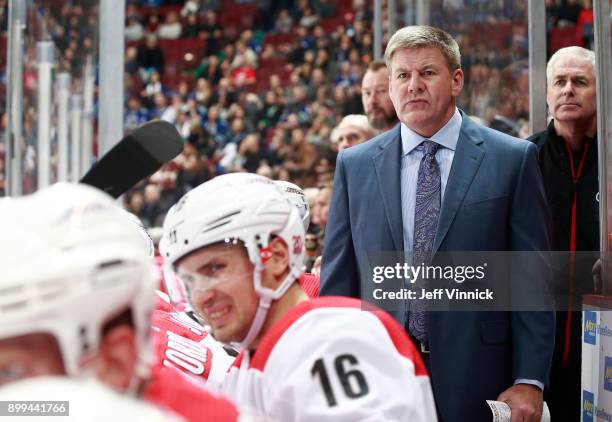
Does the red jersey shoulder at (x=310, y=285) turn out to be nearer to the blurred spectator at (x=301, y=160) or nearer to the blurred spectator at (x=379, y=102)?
the blurred spectator at (x=379, y=102)

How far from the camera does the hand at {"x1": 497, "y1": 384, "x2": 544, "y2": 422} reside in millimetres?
2332

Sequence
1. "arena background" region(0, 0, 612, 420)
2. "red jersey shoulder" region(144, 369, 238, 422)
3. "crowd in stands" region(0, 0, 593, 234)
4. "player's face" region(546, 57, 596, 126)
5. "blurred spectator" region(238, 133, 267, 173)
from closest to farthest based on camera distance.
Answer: "red jersey shoulder" region(144, 369, 238, 422) → "player's face" region(546, 57, 596, 126) → "arena background" region(0, 0, 612, 420) → "crowd in stands" region(0, 0, 593, 234) → "blurred spectator" region(238, 133, 267, 173)

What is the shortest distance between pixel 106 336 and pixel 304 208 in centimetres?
232

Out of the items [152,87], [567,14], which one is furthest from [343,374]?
[152,87]

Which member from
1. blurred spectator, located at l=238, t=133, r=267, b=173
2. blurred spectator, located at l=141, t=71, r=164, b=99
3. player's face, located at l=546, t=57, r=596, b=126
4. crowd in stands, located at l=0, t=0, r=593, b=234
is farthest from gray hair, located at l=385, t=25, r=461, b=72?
blurred spectator, located at l=141, t=71, r=164, b=99

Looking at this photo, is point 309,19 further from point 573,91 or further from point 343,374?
point 343,374

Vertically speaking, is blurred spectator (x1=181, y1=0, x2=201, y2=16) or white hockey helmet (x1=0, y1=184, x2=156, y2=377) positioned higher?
blurred spectator (x1=181, y1=0, x2=201, y2=16)

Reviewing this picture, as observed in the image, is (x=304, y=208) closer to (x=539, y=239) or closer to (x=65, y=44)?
(x=539, y=239)

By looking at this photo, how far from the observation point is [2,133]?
148 inches

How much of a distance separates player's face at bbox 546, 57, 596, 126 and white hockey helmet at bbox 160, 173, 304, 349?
56.9 inches

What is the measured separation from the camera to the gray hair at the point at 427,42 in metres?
2.56

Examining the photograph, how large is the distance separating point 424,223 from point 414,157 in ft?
0.61

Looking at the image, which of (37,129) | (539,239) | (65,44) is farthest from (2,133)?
(539,239)

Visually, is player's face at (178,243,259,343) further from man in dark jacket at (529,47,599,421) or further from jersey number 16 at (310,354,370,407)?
man in dark jacket at (529,47,599,421)
